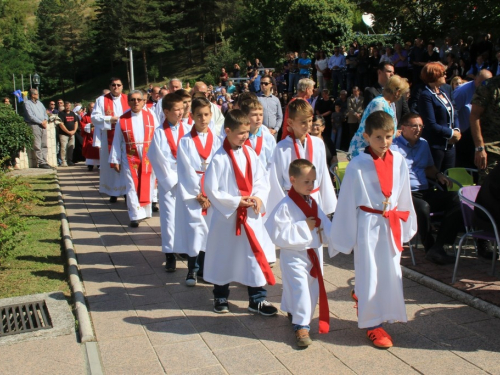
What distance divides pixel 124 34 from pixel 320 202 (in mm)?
68290

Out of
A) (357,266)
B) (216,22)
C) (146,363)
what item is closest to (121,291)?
(146,363)

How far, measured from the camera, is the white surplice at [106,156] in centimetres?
1094

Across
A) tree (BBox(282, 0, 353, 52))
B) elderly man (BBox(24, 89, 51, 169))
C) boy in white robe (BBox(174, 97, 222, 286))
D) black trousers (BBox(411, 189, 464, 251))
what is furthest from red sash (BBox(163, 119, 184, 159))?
tree (BBox(282, 0, 353, 52))

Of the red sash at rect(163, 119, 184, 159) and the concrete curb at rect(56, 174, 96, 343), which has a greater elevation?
the red sash at rect(163, 119, 184, 159)

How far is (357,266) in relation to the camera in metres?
4.82

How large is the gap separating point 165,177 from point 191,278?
1323 millimetres

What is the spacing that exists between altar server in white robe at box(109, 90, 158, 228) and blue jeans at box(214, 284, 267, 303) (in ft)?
12.7

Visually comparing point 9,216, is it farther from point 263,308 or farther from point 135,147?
point 263,308

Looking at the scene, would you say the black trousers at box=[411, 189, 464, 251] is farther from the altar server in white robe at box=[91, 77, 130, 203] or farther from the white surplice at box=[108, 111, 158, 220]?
the altar server in white robe at box=[91, 77, 130, 203]

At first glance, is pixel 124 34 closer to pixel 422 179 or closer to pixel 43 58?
pixel 43 58

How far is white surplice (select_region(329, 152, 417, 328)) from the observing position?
4699 millimetres

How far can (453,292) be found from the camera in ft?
18.5

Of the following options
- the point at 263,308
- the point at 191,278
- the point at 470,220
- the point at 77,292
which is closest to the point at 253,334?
the point at 263,308

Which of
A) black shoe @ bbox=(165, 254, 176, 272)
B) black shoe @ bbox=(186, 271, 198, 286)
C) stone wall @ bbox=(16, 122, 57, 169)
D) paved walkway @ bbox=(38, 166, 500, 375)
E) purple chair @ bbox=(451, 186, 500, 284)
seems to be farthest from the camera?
stone wall @ bbox=(16, 122, 57, 169)
